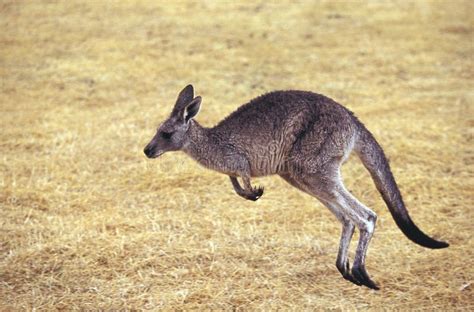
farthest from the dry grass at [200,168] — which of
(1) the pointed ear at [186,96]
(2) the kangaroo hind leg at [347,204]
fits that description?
(1) the pointed ear at [186,96]

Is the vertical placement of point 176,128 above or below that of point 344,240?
above

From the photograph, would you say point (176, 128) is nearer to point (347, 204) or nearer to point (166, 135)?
point (166, 135)

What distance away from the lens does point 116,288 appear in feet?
20.5

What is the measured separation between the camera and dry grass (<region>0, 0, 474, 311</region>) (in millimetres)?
6352

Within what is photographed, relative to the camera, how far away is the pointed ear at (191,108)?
18.9 ft

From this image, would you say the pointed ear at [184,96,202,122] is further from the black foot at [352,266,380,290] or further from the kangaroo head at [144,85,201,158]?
the black foot at [352,266,380,290]

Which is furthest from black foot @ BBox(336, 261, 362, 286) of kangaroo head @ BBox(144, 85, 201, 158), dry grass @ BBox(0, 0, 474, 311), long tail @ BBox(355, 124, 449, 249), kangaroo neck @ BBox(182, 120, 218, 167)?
kangaroo head @ BBox(144, 85, 201, 158)

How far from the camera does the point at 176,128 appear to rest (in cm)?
587

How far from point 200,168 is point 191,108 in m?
3.03

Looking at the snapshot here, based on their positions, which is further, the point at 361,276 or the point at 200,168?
the point at 200,168

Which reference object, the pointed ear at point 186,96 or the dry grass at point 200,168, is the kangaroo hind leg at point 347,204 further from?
the pointed ear at point 186,96

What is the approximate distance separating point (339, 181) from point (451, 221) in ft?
7.79

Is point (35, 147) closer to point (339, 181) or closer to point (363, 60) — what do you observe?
point (339, 181)

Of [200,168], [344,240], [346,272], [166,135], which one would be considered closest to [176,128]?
[166,135]
